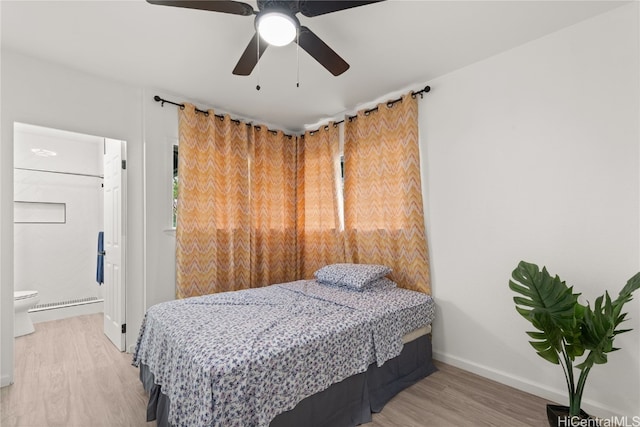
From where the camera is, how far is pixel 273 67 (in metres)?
2.63

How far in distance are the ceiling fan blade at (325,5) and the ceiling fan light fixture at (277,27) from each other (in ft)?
0.28

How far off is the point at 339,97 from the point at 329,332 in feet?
8.07

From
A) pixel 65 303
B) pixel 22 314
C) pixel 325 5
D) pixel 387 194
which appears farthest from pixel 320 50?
pixel 65 303

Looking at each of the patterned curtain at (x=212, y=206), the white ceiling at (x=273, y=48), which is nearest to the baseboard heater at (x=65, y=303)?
the patterned curtain at (x=212, y=206)

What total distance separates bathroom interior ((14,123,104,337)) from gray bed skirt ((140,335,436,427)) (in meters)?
2.88

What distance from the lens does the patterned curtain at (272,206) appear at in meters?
3.79

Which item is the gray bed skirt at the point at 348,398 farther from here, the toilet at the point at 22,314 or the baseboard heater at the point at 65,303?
the baseboard heater at the point at 65,303

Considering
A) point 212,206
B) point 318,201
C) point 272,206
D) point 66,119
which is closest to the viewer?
point 66,119

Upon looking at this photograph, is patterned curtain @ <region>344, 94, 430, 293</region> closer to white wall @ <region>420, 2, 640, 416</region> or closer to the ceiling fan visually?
white wall @ <region>420, 2, 640, 416</region>

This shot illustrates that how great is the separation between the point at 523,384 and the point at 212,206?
3.22 meters

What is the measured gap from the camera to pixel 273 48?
7.72 feet

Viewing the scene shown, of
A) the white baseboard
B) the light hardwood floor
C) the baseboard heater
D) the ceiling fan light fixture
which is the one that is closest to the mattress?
the light hardwood floor

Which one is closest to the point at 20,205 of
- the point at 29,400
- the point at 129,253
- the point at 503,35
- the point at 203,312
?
the point at 129,253

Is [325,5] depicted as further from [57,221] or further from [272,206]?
[57,221]
